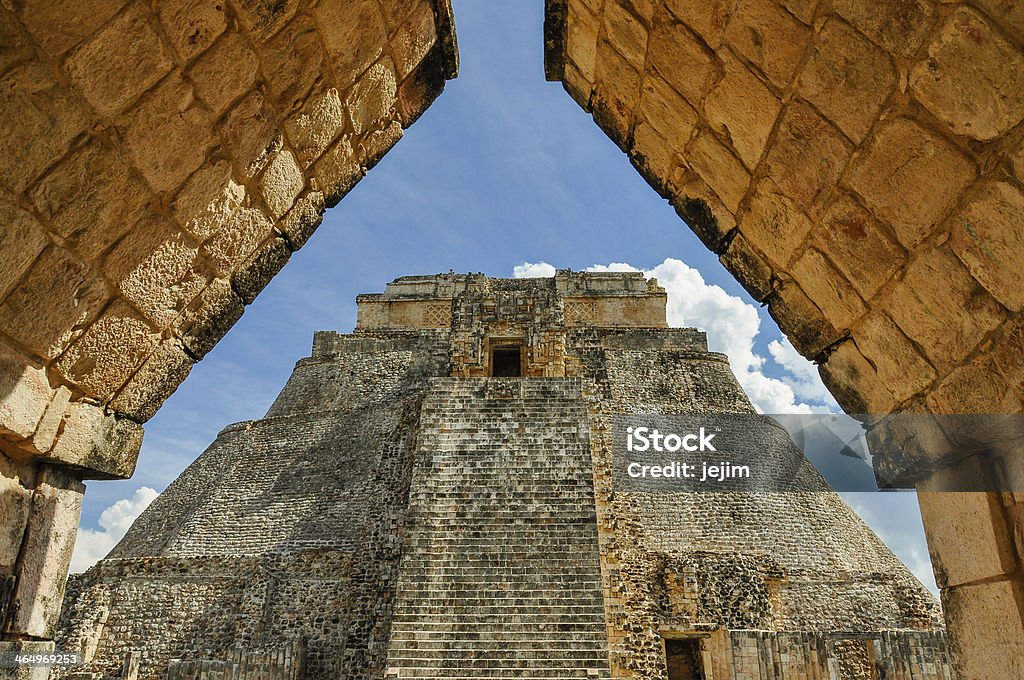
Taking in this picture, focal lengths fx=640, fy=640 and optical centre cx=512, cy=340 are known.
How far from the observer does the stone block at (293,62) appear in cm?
216

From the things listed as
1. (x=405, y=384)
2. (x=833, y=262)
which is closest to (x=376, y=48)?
(x=833, y=262)

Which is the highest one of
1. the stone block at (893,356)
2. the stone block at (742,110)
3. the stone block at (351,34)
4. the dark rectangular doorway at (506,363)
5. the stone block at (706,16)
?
the dark rectangular doorway at (506,363)

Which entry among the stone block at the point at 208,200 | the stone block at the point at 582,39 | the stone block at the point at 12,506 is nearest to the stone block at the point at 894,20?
the stone block at the point at 582,39

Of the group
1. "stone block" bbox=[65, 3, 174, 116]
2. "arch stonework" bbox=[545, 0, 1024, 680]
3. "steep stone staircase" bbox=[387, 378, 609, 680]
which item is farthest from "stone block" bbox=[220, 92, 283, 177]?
"steep stone staircase" bbox=[387, 378, 609, 680]

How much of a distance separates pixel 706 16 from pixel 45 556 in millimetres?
2908

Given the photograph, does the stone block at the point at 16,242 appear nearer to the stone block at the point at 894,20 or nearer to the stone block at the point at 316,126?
the stone block at the point at 316,126

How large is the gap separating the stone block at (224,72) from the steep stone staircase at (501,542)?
7.59 m

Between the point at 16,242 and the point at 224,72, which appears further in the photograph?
the point at 224,72

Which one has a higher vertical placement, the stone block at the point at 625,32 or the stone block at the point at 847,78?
the stone block at the point at 625,32

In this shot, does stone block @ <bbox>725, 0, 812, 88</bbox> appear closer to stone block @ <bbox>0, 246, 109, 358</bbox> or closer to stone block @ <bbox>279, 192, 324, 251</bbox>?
stone block @ <bbox>279, 192, 324, 251</bbox>

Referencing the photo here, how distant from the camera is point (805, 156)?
202 centimetres

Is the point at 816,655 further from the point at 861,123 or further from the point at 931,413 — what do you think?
the point at 861,123

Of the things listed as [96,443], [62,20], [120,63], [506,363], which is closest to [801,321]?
[120,63]

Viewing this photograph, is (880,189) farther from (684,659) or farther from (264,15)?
(684,659)
